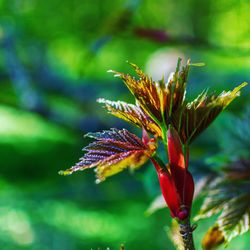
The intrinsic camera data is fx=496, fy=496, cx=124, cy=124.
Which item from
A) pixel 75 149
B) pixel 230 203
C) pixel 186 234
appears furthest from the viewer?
pixel 75 149

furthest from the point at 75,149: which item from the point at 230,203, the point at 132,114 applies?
the point at 132,114

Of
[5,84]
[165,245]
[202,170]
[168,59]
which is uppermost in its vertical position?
[168,59]

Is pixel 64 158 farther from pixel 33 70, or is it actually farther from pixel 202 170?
pixel 33 70

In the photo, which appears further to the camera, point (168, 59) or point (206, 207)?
point (168, 59)

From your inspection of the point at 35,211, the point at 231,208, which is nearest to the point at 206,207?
the point at 231,208

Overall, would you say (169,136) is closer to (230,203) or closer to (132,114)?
(132,114)

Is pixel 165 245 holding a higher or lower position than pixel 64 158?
lower

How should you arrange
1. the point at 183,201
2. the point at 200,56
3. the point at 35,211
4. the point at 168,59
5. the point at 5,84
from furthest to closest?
the point at 200,56 < the point at 168,59 < the point at 5,84 < the point at 35,211 < the point at 183,201

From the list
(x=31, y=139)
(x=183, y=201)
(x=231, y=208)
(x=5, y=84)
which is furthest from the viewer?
(x=5, y=84)
